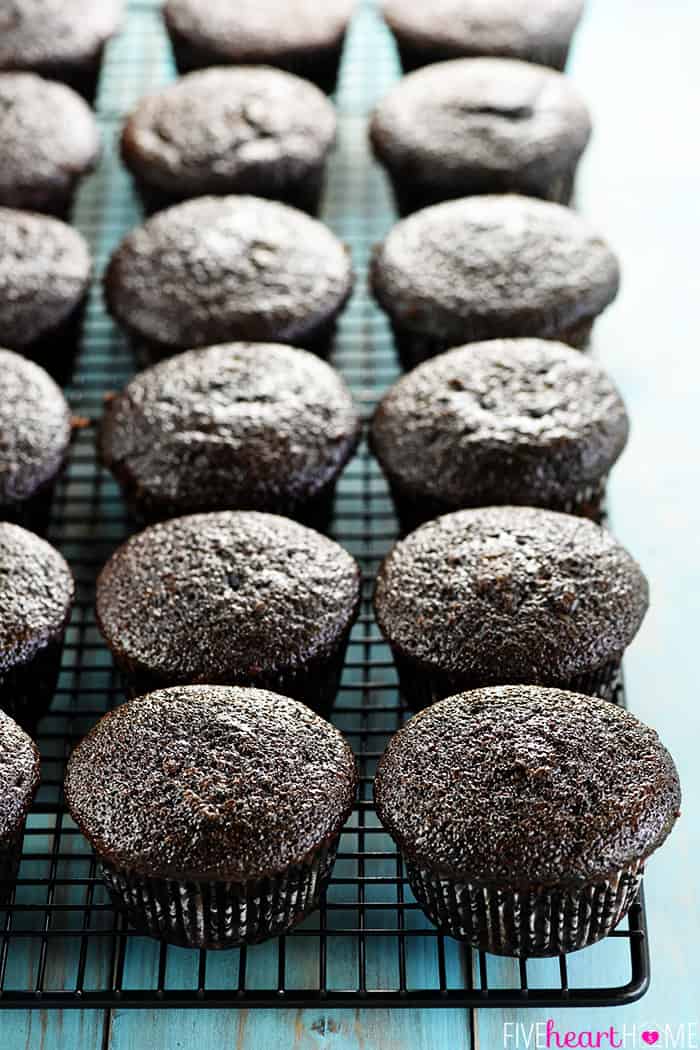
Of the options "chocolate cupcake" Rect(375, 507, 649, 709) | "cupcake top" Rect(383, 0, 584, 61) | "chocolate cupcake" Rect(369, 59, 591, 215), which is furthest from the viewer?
"cupcake top" Rect(383, 0, 584, 61)

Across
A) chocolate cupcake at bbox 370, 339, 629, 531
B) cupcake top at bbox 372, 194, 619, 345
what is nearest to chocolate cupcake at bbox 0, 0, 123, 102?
cupcake top at bbox 372, 194, 619, 345

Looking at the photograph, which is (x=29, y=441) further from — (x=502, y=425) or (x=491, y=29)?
(x=491, y=29)

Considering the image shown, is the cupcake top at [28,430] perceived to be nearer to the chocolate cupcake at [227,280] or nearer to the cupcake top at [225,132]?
the chocolate cupcake at [227,280]

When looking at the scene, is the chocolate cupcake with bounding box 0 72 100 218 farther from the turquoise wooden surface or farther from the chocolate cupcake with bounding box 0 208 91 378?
the turquoise wooden surface

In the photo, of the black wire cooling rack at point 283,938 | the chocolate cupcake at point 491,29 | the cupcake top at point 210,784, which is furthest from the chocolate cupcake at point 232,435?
the chocolate cupcake at point 491,29

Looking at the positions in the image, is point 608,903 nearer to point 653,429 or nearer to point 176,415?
point 176,415

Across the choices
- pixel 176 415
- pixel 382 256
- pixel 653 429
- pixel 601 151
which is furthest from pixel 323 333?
pixel 601 151
